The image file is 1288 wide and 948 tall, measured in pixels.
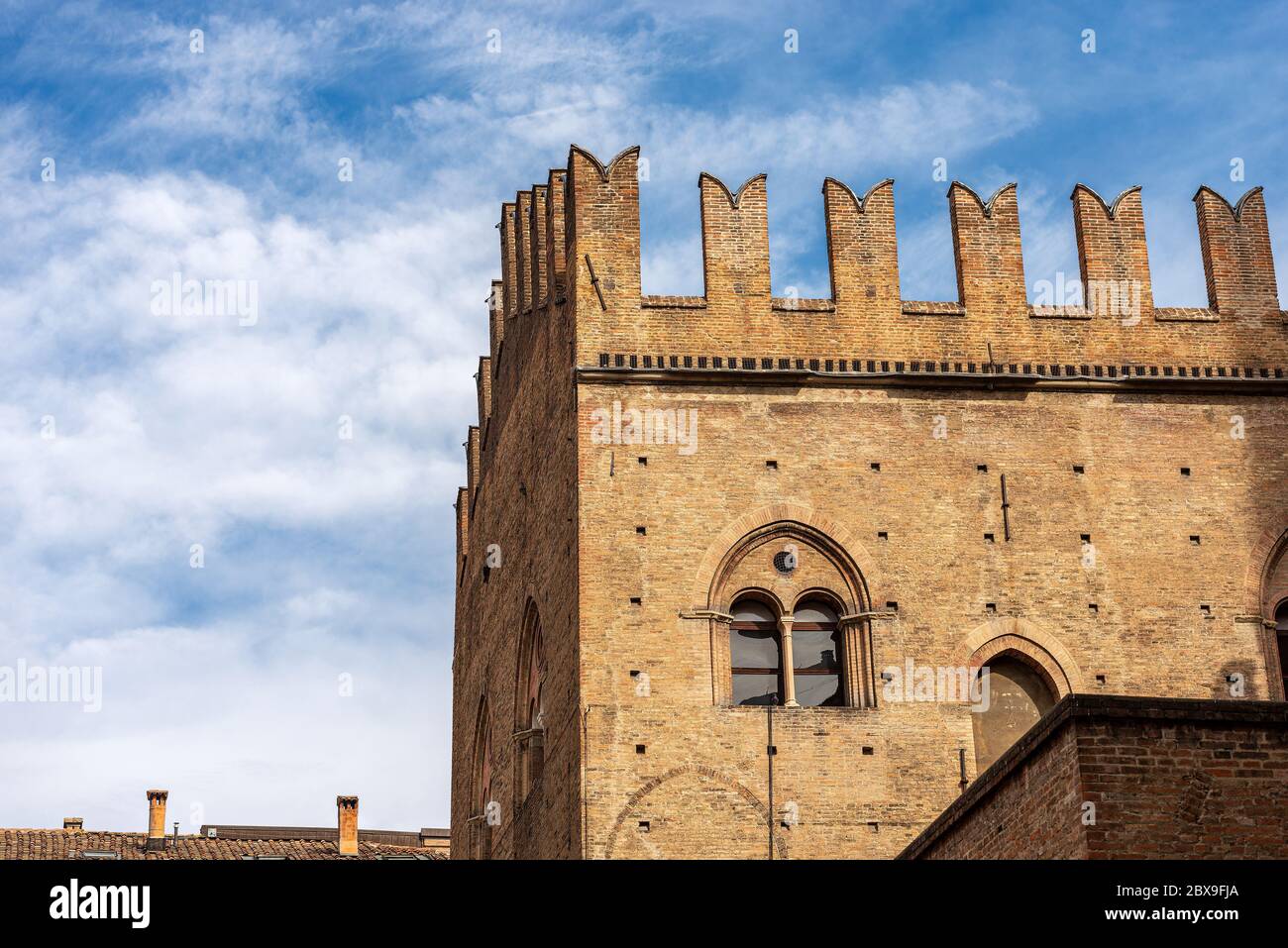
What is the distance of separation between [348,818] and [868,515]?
18.3m

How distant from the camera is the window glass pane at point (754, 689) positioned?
18594 millimetres

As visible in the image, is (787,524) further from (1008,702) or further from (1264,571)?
(1264,571)

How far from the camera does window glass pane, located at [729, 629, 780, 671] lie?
18.8 metres

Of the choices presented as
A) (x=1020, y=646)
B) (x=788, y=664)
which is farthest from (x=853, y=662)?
(x=1020, y=646)

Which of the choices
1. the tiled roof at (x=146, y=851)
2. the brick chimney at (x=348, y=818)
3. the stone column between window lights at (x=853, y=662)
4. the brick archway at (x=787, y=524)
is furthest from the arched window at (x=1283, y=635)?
the brick chimney at (x=348, y=818)

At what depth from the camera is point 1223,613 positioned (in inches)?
750

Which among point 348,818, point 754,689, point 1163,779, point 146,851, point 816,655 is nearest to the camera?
point 1163,779

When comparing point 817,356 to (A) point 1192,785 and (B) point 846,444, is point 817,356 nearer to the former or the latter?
Answer: (B) point 846,444

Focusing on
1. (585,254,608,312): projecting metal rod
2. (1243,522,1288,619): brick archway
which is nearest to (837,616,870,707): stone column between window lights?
(1243,522,1288,619): brick archway

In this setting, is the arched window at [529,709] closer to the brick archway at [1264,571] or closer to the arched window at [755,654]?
the arched window at [755,654]

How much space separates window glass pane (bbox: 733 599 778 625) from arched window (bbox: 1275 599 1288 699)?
15.3 ft

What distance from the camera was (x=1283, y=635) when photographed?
19297 mm

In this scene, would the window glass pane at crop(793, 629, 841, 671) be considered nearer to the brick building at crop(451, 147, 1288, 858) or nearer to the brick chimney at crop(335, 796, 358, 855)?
the brick building at crop(451, 147, 1288, 858)

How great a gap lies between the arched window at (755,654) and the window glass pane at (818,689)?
0.21 meters
